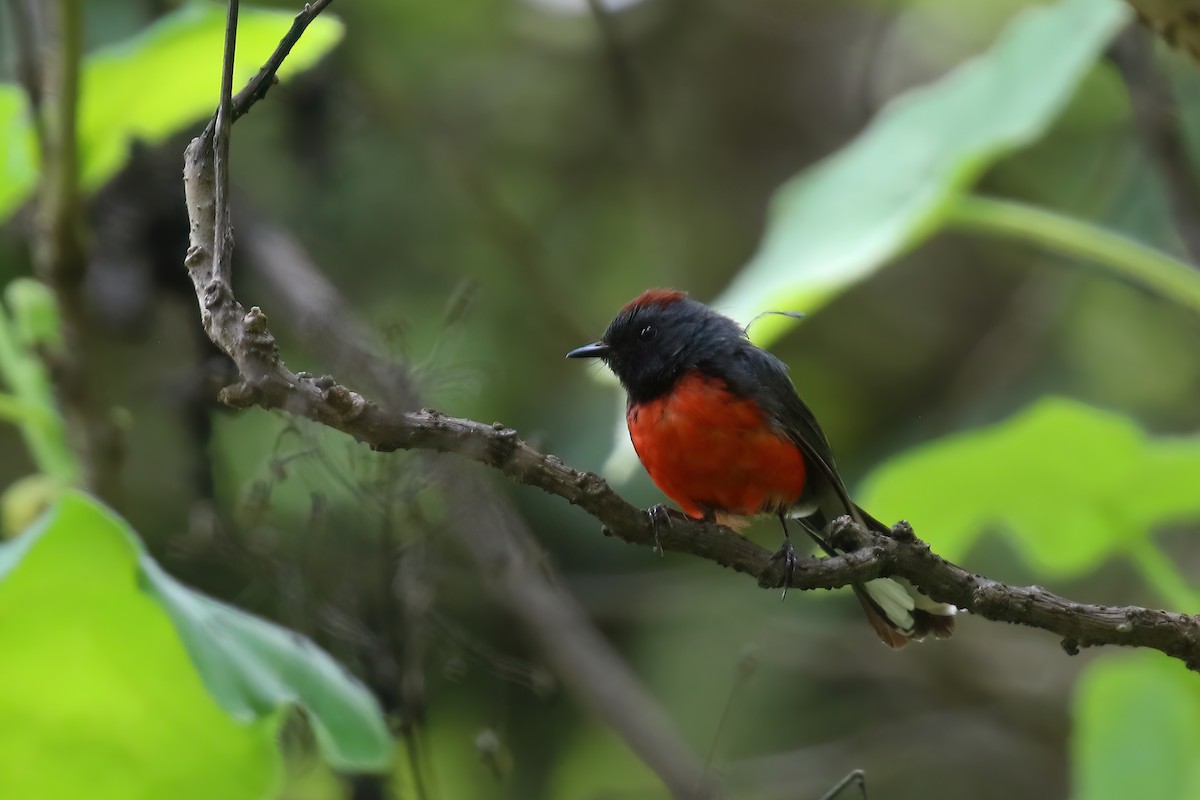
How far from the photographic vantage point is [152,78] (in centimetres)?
280

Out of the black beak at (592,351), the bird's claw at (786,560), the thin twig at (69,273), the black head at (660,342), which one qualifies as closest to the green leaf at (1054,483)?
the black head at (660,342)

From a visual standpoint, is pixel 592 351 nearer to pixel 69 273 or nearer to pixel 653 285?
pixel 69 273

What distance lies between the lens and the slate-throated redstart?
2945 mm

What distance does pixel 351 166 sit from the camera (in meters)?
4.60

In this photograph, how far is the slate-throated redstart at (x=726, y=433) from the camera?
2.95 metres

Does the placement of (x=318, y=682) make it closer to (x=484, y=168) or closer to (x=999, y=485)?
(x=999, y=485)

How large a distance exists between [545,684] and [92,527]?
0.80 m

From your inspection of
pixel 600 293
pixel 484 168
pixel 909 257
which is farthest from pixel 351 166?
pixel 909 257

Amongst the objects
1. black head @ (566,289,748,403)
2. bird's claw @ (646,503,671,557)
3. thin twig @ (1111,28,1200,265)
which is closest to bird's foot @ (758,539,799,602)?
bird's claw @ (646,503,671,557)

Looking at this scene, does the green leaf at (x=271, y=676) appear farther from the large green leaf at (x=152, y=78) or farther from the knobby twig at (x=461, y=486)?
the large green leaf at (x=152, y=78)

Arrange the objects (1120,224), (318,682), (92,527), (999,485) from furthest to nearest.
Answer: (1120,224)
(999,485)
(318,682)
(92,527)

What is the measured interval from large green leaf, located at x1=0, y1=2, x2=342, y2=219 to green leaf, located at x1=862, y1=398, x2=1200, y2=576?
1620 mm

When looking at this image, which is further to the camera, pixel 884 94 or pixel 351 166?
pixel 884 94

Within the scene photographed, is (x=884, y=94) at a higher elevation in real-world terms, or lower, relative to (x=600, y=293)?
higher
